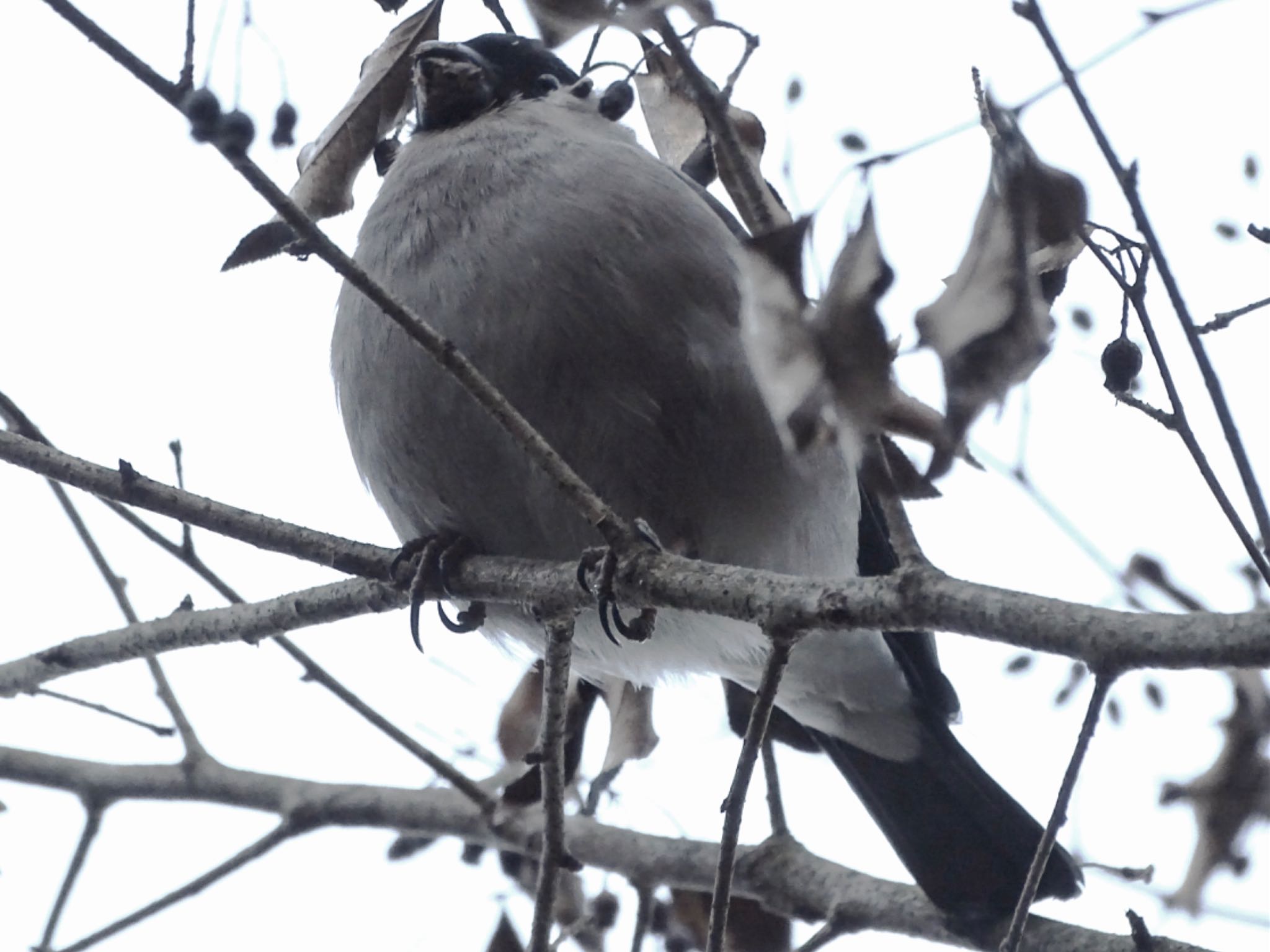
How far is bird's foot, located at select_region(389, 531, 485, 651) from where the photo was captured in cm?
268

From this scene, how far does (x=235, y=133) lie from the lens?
170cm

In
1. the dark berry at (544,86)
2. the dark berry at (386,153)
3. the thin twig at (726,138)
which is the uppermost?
the dark berry at (544,86)

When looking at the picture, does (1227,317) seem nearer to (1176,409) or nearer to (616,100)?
(1176,409)

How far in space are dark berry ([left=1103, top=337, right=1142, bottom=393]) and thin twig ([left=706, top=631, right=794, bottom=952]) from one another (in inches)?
24.7

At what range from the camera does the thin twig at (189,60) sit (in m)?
1.68

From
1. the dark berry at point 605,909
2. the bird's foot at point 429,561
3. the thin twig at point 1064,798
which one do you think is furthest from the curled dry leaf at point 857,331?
the dark berry at point 605,909

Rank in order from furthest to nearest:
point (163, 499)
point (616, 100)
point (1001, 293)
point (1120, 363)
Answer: point (616, 100)
point (163, 499)
point (1120, 363)
point (1001, 293)

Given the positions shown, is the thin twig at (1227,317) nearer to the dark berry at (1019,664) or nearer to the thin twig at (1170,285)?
the thin twig at (1170,285)

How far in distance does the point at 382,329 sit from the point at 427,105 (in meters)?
0.85

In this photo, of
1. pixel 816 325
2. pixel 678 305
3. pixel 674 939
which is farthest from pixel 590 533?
pixel 816 325

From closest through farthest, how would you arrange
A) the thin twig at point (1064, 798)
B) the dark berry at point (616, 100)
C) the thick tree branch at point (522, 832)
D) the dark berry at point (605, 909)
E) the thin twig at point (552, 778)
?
the thin twig at point (1064, 798)
the thin twig at point (552, 778)
the thick tree branch at point (522, 832)
the dark berry at point (616, 100)
the dark berry at point (605, 909)

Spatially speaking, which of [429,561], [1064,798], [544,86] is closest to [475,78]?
[544,86]

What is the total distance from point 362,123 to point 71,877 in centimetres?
155

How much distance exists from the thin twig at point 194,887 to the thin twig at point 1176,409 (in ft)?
6.31
